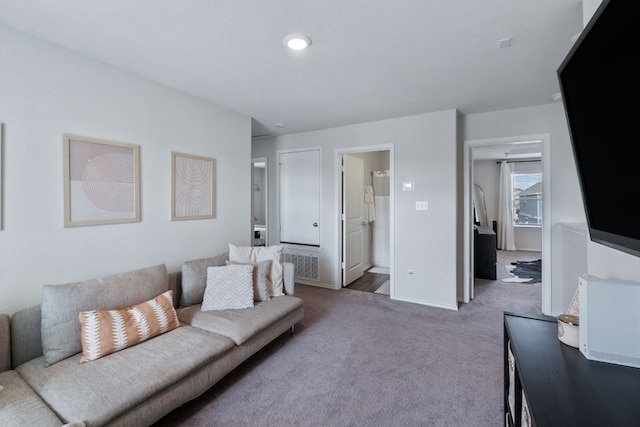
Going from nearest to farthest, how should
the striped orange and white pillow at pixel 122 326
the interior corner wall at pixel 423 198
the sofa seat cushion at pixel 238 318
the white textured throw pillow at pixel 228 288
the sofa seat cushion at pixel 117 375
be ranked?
the sofa seat cushion at pixel 117 375
the striped orange and white pillow at pixel 122 326
the sofa seat cushion at pixel 238 318
the white textured throw pillow at pixel 228 288
the interior corner wall at pixel 423 198

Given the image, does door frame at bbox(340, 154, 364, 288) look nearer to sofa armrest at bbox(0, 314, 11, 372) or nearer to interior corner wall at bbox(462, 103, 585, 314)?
interior corner wall at bbox(462, 103, 585, 314)

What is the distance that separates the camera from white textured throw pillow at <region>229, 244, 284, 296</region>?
9.38 ft

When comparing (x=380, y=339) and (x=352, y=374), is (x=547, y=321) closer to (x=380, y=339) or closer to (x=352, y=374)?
(x=352, y=374)

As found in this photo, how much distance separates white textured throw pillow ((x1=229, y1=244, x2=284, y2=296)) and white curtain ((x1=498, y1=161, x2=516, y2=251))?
22.6 feet

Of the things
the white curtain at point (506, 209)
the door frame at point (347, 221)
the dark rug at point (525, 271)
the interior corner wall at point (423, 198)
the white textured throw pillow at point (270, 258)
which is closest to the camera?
the white textured throw pillow at point (270, 258)

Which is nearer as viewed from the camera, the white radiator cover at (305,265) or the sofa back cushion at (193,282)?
the sofa back cushion at (193,282)

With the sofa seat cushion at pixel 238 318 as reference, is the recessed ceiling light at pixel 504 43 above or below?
above

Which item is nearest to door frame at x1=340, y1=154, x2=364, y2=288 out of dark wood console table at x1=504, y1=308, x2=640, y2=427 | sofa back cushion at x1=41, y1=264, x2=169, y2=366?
sofa back cushion at x1=41, y1=264, x2=169, y2=366

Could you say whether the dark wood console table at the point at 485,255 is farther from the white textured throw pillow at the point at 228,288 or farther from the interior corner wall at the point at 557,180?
the white textured throw pillow at the point at 228,288

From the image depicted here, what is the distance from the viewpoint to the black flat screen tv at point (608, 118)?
30.6 inches

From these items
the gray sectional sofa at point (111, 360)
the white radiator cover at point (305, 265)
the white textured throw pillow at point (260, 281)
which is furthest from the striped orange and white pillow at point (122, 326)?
the white radiator cover at point (305, 265)

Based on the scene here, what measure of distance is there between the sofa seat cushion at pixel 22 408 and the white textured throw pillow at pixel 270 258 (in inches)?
63.4

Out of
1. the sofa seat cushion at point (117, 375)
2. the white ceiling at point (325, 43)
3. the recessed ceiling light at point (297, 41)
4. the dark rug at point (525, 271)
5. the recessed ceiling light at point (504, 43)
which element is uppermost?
the white ceiling at point (325, 43)

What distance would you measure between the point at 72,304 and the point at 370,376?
2.03m
